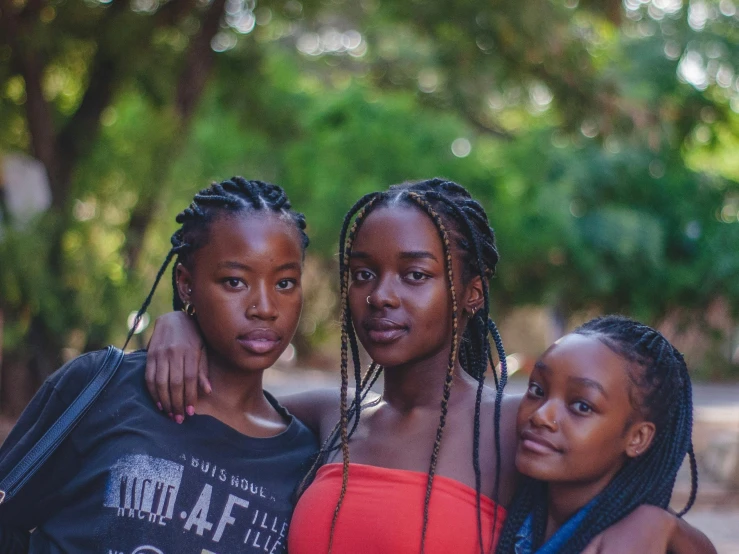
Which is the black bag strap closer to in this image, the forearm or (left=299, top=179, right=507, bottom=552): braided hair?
(left=299, top=179, right=507, bottom=552): braided hair

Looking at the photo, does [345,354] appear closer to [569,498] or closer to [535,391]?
[535,391]

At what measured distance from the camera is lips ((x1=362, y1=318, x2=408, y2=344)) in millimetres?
2312

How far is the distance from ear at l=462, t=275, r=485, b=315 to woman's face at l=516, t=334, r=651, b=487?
1.17 ft

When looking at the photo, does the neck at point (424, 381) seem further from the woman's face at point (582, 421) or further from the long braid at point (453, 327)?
the woman's face at point (582, 421)

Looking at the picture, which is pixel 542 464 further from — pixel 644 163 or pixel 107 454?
pixel 644 163

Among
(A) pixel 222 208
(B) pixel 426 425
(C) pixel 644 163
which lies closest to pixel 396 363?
(B) pixel 426 425

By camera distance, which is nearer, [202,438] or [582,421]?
[582,421]

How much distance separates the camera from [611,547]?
2012 millimetres

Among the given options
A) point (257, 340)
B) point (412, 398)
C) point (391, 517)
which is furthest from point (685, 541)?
point (257, 340)

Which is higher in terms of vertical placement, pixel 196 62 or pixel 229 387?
pixel 196 62

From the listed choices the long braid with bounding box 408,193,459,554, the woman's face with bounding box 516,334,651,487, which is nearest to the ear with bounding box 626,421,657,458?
the woman's face with bounding box 516,334,651,487

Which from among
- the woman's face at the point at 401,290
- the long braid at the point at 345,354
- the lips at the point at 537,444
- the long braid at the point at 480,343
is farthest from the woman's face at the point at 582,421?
the long braid at the point at 345,354

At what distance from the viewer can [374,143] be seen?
10836 millimetres

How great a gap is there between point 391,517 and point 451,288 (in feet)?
1.95
